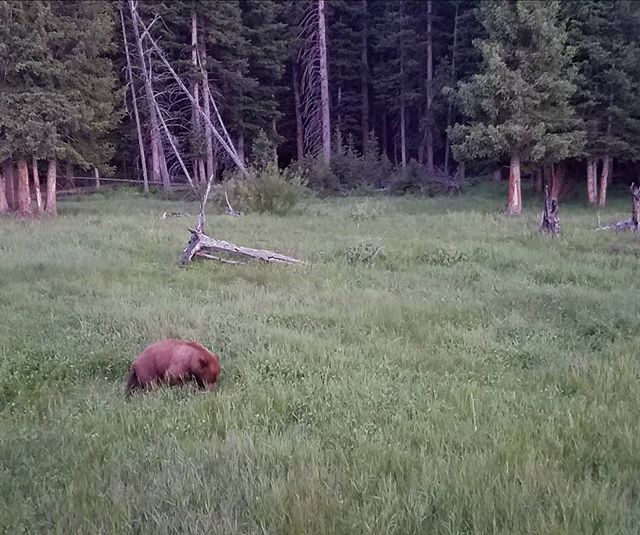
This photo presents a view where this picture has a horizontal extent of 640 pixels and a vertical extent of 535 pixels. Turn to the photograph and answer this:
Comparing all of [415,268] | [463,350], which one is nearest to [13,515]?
[463,350]

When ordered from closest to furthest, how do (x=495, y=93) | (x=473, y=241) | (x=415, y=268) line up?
(x=415, y=268) < (x=473, y=241) < (x=495, y=93)

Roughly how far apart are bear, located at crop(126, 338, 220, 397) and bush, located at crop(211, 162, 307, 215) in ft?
47.6

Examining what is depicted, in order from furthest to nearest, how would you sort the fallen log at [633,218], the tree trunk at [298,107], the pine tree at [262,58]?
1. the tree trunk at [298,107]
2. the pine tree at [262,58]
3. the fallen log at [633,218]

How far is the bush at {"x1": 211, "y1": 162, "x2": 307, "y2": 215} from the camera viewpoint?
20203 millimetres

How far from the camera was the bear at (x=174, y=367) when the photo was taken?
582 cm

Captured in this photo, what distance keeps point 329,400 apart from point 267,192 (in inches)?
609

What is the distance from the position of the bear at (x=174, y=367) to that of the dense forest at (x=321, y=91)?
1670 cm

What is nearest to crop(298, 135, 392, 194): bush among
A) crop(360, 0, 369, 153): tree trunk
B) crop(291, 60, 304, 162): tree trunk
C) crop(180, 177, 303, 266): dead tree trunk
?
crop(291, 60, 304, 162): tree trunk

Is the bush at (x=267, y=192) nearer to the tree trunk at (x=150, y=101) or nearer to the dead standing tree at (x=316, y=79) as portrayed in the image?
the tree trunk at (x=150, y=101)

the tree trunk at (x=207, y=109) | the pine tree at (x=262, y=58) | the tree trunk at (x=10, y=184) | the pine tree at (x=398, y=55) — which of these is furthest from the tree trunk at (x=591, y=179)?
the tree trunk at (x=10, y=184)

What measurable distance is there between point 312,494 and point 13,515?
1.72 metres

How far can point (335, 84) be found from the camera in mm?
43531

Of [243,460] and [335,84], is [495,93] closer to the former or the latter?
[243,460]

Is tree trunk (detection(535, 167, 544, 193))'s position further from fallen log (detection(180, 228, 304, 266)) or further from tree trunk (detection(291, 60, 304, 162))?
fallen log (detection(180, 228, 304, 266))
